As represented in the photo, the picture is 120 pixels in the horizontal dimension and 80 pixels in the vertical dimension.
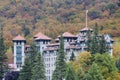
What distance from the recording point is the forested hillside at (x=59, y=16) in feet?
531

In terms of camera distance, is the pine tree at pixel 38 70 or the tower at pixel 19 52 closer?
the pine tree at pixel 38 70

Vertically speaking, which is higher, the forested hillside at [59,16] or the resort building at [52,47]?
the forested hillside at [59,16]

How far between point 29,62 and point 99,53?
10408 millimetres

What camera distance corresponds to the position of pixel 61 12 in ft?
631

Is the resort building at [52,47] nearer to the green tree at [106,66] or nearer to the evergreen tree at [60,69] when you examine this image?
the evergreen tree at [60,69]

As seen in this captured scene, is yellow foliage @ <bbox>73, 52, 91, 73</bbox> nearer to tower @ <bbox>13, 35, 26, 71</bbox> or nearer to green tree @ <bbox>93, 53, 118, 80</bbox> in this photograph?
green tree @ <bbox>93, 53, 118, 80</bbox>

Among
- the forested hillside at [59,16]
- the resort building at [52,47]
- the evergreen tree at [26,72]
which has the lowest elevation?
the evergreen tree at [26,72]

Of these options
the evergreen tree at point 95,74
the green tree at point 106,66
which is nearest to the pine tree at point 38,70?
the green tree at point 106,66

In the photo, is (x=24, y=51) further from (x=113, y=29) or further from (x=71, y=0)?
(x=71, y=0)

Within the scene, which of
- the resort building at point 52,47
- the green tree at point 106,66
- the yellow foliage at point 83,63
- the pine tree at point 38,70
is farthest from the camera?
the resort building at point 52,47

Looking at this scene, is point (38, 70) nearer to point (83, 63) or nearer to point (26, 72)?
point (26, 72)

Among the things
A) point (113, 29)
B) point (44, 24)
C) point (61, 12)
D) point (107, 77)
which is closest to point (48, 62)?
point (107, 77)

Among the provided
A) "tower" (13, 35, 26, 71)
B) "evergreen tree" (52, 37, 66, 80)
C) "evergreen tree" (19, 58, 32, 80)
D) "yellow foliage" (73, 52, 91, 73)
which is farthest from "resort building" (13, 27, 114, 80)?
"evergreen tree" (19, 58, 32, 80)

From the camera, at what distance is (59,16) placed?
18962 cm
